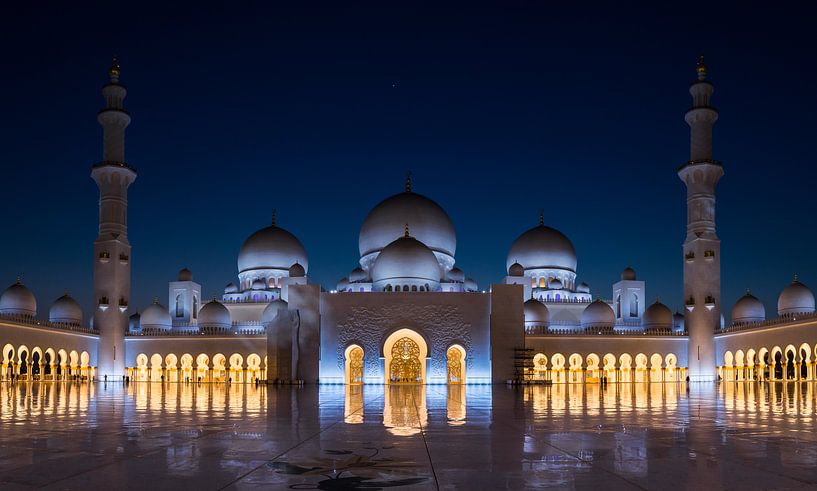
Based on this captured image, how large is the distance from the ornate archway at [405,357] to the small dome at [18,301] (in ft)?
52.1

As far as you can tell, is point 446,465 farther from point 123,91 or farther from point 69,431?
point 123,91

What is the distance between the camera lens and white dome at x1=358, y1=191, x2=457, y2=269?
36125mm

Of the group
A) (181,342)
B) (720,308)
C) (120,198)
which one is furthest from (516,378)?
(120,198)

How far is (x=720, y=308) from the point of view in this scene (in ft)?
112

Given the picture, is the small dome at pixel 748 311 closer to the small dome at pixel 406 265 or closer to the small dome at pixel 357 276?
the small dome at pixel 406 265

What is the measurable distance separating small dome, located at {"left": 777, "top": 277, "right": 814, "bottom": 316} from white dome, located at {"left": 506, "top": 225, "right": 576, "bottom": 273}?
1026 cm

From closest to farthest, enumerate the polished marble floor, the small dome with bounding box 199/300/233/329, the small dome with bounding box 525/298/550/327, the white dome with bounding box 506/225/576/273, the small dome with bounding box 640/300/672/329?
the polished marble floor → the small dome with bounding box 525/298/550/327 → the small dome with bounding box 640/300/672/329 → the small dome with bounding box 199/300/233/329 → the white dome with bounding box 506/225/576/273

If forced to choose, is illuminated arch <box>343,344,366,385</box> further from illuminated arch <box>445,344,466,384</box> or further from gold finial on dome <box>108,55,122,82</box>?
gold finial on dome <box>108,55,122,82</box>

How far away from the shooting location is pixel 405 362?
103 feet

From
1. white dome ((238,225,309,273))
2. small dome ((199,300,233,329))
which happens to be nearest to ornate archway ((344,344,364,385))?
small dome ((199,300,233,329))

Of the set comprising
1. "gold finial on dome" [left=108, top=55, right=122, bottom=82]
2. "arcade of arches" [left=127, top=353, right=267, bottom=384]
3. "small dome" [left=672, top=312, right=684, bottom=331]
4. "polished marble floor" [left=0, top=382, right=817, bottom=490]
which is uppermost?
"gold finial on dome" [left=108, top=55, right=122, bottom=82]

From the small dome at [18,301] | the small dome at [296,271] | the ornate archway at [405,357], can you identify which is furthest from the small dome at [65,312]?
the ornate archway at [405,357]

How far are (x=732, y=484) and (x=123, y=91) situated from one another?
35.3 m

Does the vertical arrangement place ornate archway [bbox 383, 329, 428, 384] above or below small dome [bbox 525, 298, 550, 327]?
below
